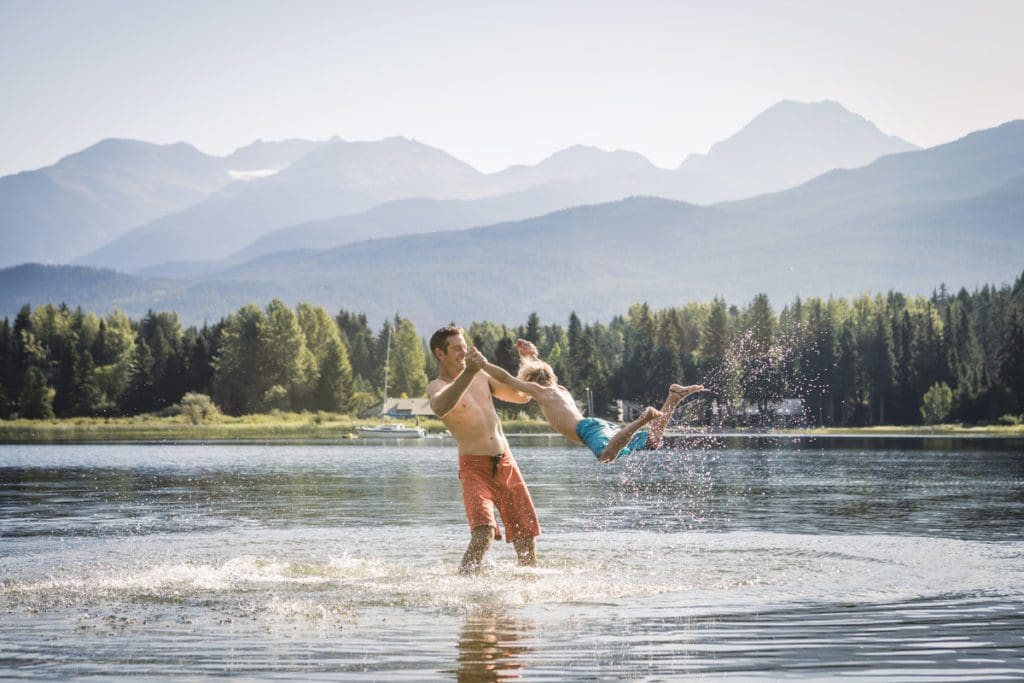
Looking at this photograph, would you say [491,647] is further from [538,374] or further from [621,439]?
[538,374]

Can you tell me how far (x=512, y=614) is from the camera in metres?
15.3

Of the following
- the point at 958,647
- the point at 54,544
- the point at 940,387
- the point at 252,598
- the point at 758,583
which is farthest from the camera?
the point at 940,387

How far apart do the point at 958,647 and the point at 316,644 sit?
653 cm

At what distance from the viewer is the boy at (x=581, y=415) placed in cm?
1588

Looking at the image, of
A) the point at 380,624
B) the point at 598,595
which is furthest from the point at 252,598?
the point at 598,595

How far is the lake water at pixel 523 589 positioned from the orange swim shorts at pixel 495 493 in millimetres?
805

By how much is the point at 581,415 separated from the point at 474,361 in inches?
89.1

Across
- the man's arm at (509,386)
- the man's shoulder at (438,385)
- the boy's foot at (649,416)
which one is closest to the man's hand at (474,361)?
the man's arm at (509,386)

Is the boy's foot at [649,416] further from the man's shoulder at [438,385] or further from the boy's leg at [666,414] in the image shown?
the man's shoulder at [438,385]

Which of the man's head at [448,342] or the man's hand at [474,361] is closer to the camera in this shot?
the man's hand at [474,361]

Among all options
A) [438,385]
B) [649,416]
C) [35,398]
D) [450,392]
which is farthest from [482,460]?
[35,398]

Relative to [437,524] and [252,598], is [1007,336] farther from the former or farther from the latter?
[252,598]

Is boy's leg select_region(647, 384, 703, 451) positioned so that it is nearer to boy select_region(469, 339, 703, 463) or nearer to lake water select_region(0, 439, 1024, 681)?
boy select_region(469, 339, 703, 463)

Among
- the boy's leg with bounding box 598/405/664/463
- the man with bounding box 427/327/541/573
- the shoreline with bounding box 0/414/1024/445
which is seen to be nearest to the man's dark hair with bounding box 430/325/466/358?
the man with bounding box 427/327/541/573
